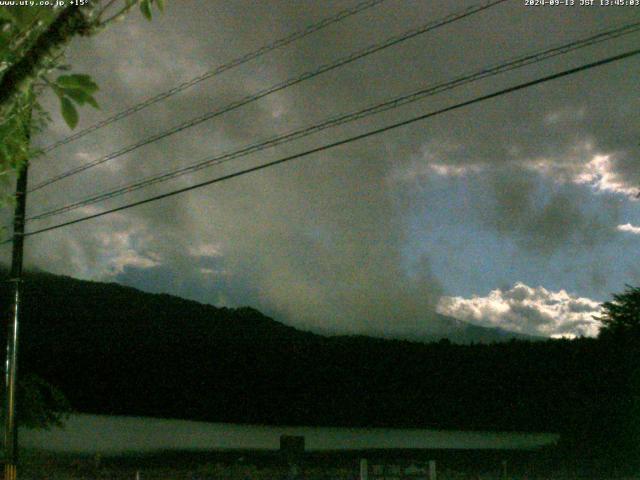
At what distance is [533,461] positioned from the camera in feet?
69.4

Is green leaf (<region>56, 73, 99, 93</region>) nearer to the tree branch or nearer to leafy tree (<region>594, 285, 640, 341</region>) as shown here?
the tree branch

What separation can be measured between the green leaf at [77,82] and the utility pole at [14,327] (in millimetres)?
13685

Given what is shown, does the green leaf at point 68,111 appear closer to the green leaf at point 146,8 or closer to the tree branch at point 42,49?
the tree branch at point 42,49

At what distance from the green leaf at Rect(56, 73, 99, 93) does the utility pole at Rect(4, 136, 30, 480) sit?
1369cm

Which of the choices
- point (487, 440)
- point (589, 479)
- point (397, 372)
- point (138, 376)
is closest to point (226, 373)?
point (138, 376)

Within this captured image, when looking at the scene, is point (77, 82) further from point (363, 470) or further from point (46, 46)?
point (363, 470)

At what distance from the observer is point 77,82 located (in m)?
2.75

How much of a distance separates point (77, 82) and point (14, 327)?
14.7 meters

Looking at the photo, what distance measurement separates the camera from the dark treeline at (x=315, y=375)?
28.5 m

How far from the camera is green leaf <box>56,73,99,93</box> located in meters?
2.74

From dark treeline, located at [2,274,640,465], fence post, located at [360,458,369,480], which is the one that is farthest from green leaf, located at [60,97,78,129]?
dark treeline, located at [2,274,640,465]

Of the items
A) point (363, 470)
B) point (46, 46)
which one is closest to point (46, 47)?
point (46, 46)

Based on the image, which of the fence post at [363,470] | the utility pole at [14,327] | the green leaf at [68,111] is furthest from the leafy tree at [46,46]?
the utility pole at [14,327]

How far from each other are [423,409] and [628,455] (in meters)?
11.5
